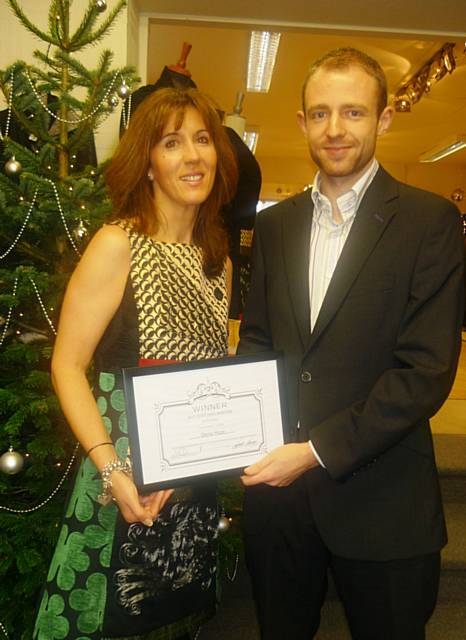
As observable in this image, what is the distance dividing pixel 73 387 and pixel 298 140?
31.2 ft

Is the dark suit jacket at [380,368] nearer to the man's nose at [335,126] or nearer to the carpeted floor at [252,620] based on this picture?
the man's nose at [335,126]

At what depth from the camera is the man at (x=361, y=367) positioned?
4.30 feet

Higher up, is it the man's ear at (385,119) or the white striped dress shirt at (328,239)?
the man's ear at (385,119)

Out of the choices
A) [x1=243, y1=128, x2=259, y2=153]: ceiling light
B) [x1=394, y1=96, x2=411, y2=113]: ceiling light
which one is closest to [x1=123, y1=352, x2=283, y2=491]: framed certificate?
[x1=394, y1=96, x2=411, y2=113]: ceiling light

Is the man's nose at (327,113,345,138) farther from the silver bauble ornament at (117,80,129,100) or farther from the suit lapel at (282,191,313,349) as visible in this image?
the silver bauble ornament at (117,80,129,100)

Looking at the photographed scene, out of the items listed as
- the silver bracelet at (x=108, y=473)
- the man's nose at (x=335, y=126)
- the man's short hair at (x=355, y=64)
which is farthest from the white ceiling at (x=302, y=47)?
the silver bracelet at (x=108, y=473)

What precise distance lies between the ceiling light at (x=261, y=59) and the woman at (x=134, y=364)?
3.01 meters

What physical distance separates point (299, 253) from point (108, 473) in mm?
706

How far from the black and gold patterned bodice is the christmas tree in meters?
0.36

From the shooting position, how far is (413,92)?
6.24m

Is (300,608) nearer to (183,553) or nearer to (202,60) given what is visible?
(183,553)

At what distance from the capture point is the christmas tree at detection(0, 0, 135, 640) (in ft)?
5.70

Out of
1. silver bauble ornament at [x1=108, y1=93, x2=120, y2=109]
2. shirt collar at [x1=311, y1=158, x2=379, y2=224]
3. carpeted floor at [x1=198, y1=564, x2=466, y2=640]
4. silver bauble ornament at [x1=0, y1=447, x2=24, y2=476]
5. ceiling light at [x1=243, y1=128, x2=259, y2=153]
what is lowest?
carpeted floor at [x1=198, y1=564, x2=466, y2=640]

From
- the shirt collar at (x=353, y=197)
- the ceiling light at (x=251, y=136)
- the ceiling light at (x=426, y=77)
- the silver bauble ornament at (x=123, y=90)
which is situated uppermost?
the ceiling light at (x=251, y=136)
